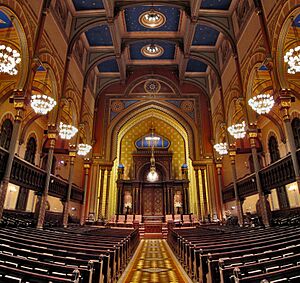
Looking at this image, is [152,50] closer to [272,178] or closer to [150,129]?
[150,129]

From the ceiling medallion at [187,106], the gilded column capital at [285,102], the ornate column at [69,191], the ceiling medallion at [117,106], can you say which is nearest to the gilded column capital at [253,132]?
the gilded column capital at [285,102]

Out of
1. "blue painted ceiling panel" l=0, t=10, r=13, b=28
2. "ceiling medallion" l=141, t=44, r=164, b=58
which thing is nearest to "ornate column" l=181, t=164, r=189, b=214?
"ceiling medallion" l=141, t=44, r=164, b=58

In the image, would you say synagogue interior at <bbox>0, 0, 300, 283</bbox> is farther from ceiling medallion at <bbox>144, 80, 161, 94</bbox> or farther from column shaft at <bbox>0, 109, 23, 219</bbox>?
ceiling medallion at <bbox>144, 80, 161, 94</bbox>

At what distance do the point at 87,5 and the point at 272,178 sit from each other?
14715 millimetres

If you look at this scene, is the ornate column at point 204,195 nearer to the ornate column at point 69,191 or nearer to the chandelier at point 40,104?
the ornate column at point 69,191

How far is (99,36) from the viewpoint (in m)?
16.9

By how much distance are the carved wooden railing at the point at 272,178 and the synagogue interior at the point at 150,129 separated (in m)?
0.07

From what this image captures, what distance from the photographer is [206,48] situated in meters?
18.0

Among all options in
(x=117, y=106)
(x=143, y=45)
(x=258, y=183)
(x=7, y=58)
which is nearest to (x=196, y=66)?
(x=143, y=45)

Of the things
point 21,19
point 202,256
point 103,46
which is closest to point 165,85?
point 103,46

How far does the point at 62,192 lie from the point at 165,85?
13.4 metres

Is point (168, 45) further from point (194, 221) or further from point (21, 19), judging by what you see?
point (194, 221)

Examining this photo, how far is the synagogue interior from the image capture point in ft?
21.6

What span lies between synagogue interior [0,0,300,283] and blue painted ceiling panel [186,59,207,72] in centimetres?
18
